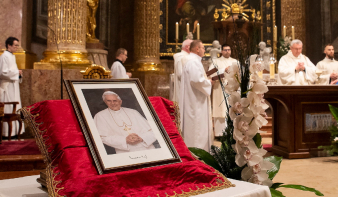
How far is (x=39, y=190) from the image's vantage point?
1781 mm

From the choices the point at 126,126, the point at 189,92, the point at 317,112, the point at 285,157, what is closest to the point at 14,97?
the point at 189,92

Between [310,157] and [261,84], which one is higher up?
[261,84]

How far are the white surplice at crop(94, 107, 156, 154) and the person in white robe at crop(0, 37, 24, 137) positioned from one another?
212 inches

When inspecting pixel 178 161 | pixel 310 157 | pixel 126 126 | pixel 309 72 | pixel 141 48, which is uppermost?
pixel 141 48

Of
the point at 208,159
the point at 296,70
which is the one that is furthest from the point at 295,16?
the point at 208,159

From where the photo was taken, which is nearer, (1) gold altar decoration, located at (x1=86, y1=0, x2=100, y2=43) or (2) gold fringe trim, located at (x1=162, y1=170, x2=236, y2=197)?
(2) gold fringe trim, located at (x1=162, y1=170, x2=236, y2=197)

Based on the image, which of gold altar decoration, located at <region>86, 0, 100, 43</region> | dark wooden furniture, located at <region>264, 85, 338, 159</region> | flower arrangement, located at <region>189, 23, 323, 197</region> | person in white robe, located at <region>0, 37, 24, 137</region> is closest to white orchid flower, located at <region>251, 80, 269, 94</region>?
flower arrangement, located at <region>189, 23, 323, 197</region>

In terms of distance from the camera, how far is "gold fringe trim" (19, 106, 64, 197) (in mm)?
1463

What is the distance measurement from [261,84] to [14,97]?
5.76m

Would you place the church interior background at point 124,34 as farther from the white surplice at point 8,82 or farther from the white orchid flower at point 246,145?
the white orchid flower at point 246,145

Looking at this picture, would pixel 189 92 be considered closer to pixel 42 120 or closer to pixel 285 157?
pixel 285 157

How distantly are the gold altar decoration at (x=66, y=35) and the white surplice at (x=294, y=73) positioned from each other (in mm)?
3616

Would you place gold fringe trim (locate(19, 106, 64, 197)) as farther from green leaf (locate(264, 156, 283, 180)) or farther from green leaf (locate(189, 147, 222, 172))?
green leaf (locate(264, 156, 283, 180))

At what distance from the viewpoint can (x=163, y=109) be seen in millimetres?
1947
